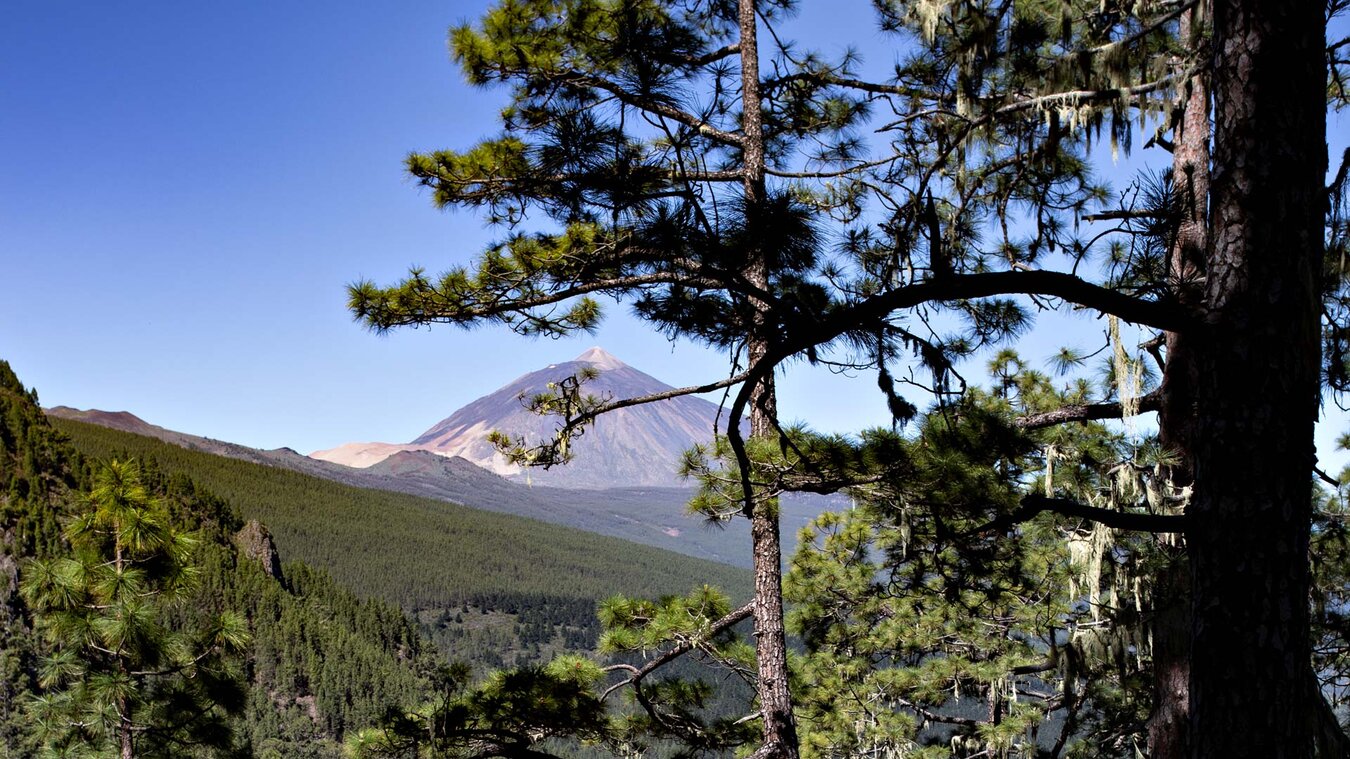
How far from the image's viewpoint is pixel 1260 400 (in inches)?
72.1

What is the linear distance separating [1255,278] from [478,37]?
5.46 metres

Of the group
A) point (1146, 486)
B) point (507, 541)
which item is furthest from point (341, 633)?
point (507, 541)

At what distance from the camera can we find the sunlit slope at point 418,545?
10844 centimetres

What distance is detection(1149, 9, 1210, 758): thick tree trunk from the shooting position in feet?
12.9

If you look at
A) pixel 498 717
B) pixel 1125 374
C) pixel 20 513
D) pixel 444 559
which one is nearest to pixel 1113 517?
pixel 1125 374

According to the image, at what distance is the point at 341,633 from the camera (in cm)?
6662

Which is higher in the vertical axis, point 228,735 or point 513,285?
point 513,285

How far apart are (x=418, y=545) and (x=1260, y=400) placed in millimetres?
141486

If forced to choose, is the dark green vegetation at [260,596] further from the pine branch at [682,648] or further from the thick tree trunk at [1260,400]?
the thick tree trunk at [1260,400]

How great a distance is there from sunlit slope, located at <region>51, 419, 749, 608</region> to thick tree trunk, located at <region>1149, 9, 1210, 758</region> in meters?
96.5

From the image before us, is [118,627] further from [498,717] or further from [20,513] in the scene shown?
[20,513]

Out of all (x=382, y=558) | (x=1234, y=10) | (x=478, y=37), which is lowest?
(x=382, y=558)

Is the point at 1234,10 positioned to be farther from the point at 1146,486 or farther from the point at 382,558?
the point at 382,558

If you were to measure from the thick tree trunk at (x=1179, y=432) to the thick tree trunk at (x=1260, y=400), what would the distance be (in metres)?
1.93
